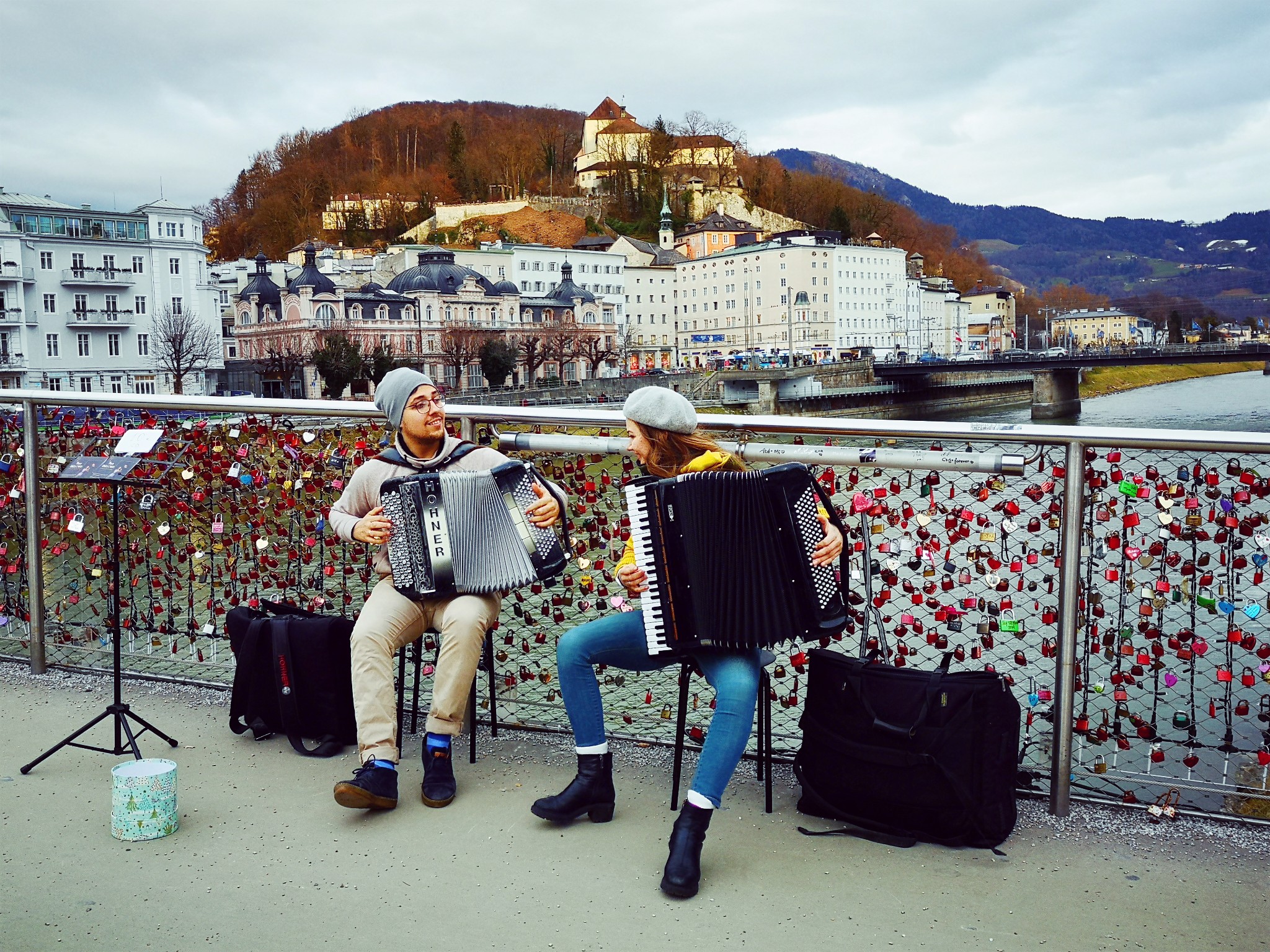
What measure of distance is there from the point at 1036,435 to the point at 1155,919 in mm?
1250

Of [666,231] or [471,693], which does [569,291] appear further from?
[471,693]

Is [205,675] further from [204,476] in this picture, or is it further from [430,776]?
[430,776]

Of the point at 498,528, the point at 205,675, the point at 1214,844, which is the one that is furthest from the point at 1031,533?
the point at 205,675

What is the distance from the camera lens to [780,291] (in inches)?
3944

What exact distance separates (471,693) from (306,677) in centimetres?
56

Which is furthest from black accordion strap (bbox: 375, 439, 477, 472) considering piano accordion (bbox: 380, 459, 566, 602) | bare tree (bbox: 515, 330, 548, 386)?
bare tree (bbox: 515, 330, 548, 386)

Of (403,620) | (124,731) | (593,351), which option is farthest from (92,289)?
(403,620)

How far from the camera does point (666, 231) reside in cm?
10938

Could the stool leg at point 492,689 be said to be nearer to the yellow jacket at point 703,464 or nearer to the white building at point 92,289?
the yellow jacket at point 703,464

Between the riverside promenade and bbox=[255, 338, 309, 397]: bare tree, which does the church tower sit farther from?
the riverside promenade

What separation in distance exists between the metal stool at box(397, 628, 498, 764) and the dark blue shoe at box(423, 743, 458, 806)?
237 mm

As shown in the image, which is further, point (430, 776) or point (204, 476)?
point (204, 476)

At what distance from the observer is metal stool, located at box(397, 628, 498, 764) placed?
3693 mm

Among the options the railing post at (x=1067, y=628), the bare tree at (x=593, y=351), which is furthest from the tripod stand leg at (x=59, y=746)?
the bare tree at (x=593, y=351)
